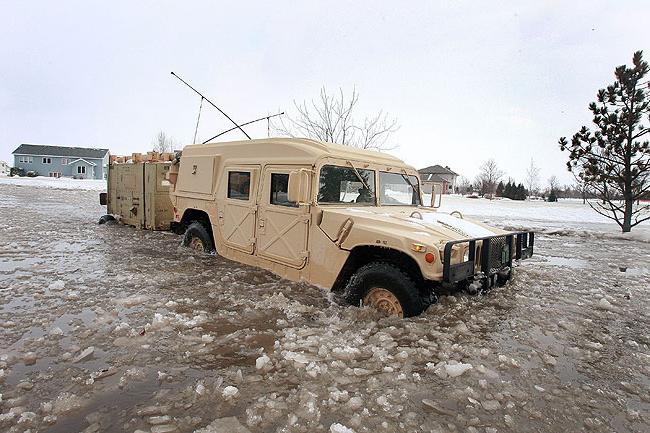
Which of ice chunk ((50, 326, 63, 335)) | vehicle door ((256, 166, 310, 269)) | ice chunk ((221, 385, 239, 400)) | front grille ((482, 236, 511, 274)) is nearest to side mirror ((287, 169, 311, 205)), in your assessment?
vehicle door ((256, 166, 310, 269))

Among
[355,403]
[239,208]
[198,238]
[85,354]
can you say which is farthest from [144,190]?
[355,403]

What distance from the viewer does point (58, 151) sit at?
219 feet

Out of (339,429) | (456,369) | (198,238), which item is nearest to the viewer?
(339,429)

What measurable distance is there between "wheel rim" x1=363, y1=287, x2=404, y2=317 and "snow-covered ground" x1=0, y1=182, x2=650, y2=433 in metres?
0.13

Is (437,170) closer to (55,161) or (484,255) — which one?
(55,161)

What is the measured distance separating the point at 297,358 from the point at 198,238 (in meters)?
4.67

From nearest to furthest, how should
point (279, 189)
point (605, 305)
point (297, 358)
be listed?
point (297, 358) → point (605, 305) → point (279, 189)

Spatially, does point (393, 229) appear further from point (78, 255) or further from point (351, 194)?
point (78, 255)

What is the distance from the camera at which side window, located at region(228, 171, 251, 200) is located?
6.22 m

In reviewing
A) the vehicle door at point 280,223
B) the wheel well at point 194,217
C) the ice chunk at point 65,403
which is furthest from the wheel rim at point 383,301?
the wheel well at point 194,217

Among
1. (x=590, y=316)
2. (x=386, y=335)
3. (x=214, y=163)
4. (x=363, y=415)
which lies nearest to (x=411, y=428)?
(x=363, y=415)

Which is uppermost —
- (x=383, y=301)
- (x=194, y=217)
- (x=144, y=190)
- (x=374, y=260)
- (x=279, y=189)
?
(x=279, y=189)

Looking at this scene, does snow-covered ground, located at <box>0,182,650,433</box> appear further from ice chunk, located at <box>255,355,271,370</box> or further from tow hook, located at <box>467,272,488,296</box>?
tow hook, located at <box>467,272,488,296</box>

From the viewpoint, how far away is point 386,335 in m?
3.96
